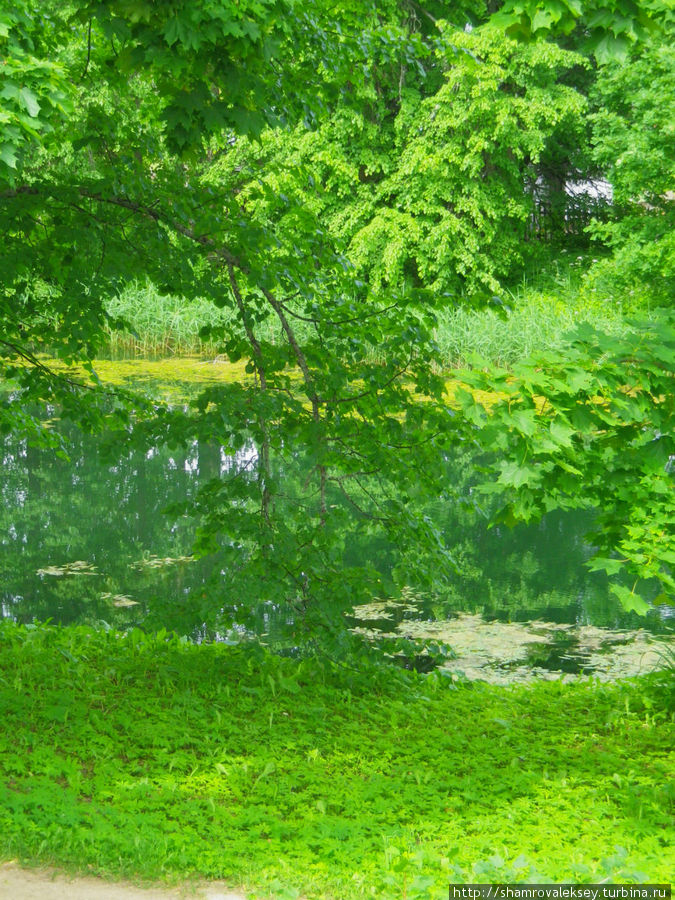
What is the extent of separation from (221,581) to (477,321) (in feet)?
39.8

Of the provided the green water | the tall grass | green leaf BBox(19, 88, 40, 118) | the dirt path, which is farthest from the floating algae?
the tall grass

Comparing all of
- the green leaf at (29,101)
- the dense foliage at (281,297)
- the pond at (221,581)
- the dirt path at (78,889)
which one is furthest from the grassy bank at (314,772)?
the green leaf at (29,101)

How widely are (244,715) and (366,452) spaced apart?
1530 mm

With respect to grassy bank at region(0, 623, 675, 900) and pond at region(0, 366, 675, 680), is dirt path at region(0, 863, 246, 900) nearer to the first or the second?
grassy bank at region(0, 623, 675, 900)

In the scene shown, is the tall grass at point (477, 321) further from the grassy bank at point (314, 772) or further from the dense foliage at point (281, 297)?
the grassy bank at point (314, 772)

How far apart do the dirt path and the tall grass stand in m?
12.1

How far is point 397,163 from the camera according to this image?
74.2ft

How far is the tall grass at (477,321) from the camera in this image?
1647 centimetres

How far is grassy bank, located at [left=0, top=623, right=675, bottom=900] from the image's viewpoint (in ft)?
11.6

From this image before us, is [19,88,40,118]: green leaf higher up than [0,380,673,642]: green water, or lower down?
higher up

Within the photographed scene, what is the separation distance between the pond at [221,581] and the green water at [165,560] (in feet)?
0.05

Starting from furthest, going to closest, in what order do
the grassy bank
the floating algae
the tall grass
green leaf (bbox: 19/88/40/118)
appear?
the tall grass
the floating algae
the grassy bank
green leaf (bbox: 19/88/40/118)

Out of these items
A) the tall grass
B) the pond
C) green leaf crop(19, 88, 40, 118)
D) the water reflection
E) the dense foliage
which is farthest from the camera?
the tall grass

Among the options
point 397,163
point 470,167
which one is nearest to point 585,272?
point 470,167
